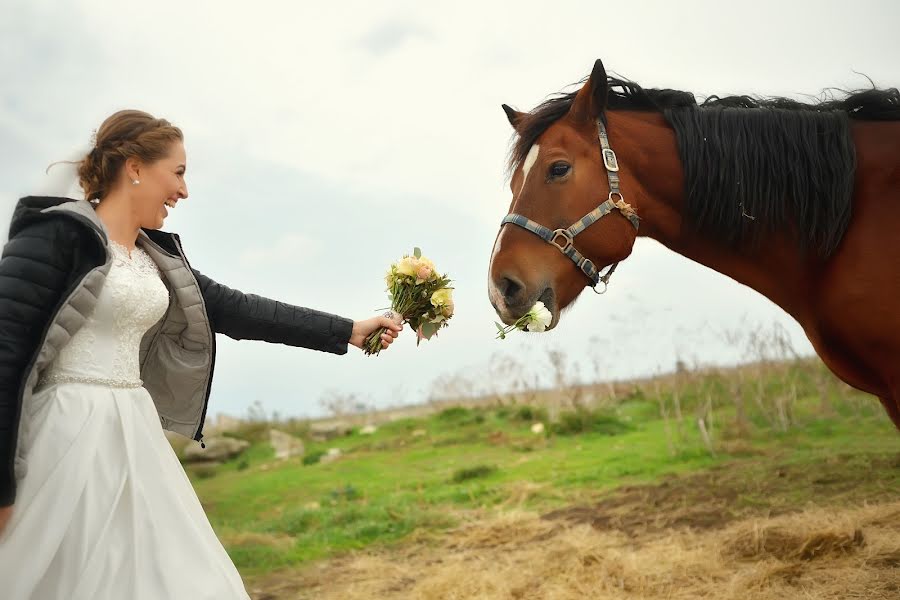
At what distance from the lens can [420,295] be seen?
3123mm

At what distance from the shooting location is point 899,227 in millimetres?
2688

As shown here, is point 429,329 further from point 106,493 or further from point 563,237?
point 106,493

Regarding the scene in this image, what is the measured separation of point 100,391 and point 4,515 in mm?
406

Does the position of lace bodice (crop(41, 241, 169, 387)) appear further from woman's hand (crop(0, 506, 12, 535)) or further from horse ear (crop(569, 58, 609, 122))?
horse ear (crop(569, 58, 609, 122))

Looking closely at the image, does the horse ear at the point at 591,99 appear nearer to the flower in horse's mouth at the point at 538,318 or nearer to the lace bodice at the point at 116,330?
the flower in horse's mouth at the point at 538,318

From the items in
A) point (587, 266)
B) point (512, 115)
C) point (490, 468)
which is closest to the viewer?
point (587, 266)

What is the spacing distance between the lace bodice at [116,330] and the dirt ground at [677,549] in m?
2.92

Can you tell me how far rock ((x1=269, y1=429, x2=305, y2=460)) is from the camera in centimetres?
1399

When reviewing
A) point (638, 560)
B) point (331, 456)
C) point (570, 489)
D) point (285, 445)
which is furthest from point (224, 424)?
point (638, 560)

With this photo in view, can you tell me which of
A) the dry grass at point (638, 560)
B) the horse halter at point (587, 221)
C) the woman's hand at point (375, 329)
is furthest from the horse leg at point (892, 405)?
the woman's hand at point (375, 329)

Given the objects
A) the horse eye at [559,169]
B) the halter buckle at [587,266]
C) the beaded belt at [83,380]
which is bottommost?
the beaded belt at [83,380]

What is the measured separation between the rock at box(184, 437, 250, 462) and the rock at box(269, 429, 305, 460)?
0.72 metres

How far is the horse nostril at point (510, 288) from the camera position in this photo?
2.92m

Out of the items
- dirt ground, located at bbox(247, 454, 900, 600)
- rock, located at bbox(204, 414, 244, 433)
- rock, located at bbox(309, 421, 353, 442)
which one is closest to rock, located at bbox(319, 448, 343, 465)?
rock, located at bbox(309, 421, 353, 442)
